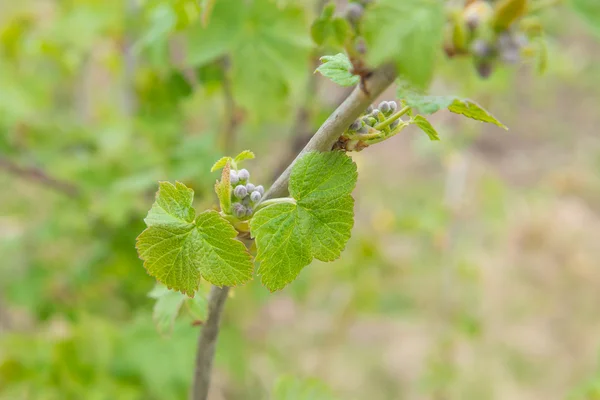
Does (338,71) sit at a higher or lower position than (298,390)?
higher

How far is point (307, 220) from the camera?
30 centimetres

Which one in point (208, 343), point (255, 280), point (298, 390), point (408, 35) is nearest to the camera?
point (408, 35)

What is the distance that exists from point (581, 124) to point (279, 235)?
10.0ft

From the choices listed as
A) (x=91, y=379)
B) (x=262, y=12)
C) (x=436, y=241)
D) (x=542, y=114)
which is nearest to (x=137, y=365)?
(x=91, y=379)

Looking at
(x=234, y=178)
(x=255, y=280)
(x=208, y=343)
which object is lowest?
(x=255, y=280)

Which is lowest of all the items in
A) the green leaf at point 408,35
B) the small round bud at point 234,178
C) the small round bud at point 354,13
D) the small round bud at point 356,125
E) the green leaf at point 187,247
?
the green leaf at point 187,247

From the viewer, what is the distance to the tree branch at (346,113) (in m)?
0.25

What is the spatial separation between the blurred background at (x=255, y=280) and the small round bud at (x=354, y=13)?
0.18 meters

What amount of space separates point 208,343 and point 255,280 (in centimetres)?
60

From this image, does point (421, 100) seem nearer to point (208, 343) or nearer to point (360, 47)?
point (360, 47)

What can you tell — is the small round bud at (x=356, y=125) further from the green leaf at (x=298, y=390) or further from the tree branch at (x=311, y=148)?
the green leaf at (x=298, y=390)

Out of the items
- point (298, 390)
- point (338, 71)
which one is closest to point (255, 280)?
point (298, 390)

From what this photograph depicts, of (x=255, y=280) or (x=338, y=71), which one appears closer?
(x=338, y=71)

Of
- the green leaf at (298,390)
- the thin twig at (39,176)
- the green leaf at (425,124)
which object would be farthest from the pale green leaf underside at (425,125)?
the thin twig at (39,176)
